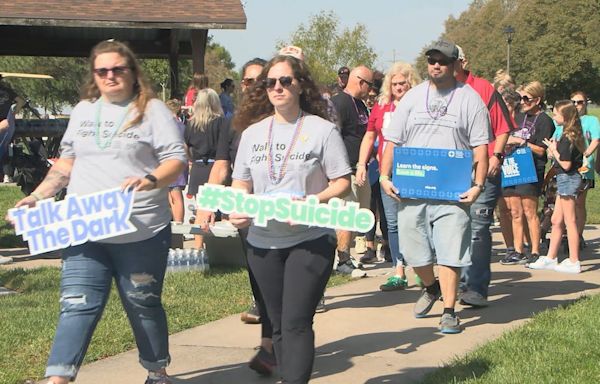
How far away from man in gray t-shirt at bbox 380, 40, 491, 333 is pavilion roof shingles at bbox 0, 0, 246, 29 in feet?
26.8

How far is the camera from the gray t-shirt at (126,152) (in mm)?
4348

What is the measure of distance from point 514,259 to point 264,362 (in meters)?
5.13

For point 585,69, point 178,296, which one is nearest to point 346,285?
point 178,296

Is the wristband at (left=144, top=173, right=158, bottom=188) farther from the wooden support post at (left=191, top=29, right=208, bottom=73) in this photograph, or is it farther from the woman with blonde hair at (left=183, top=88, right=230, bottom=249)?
the wooden support post at (left=191, top=29, right=208, bottom=73)

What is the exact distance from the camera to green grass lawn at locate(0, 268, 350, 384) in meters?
5.79

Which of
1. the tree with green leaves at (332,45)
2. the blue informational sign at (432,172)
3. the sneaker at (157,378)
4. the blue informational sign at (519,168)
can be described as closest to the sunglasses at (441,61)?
the blue informational sign at (432,172)

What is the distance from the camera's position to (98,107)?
4434 millimetres

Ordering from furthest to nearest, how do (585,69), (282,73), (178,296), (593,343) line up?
1. (585,69)
2. (178,296)
3. (593,343)
4. (282,73)

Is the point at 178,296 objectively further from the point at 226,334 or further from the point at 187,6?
the point at 187,6

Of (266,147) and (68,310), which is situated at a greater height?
(266,147)

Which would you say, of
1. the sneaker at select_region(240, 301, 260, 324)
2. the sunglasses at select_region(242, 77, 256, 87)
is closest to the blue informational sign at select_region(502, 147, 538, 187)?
the sneaker at select_region(240, 301, 260, 324)

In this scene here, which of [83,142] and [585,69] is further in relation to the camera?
[585,69]

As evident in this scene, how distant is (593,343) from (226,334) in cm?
245

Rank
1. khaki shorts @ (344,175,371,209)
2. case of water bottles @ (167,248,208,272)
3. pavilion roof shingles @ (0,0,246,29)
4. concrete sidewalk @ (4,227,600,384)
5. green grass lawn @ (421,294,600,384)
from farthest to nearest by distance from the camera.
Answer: pavilion roof shingles @ (0,0,246,29) < khaki shorts @ (344,175,371,209) < case of water bottles @ (167,248,208,272) < concrete sidewalk @ (4,227,600,384) < green grass lawn @ (421,294,600,384)
